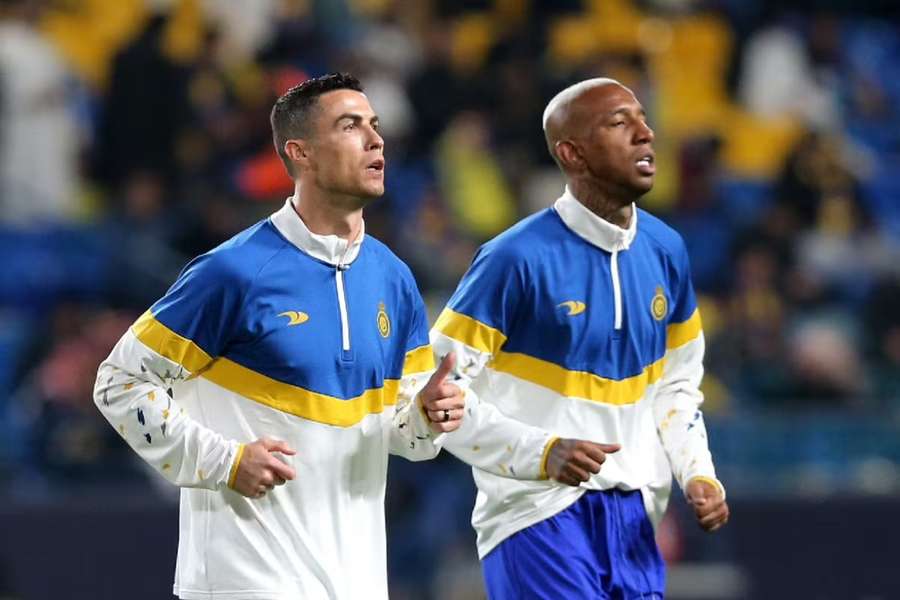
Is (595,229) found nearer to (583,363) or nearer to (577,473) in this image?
(583,363)

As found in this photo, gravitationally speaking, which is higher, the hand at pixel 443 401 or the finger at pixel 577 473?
the hand at pixel 443 401

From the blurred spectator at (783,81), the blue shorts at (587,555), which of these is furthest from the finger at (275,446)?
the blurred spectator at (783,81)

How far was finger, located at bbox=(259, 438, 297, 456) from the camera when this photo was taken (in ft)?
15.7

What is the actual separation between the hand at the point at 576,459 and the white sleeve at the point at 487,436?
0.07 metres

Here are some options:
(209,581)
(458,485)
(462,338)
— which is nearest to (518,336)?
(462,338)

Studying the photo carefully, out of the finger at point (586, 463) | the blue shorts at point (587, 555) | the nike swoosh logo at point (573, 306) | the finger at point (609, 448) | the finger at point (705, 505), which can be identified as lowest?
the blue shorts at point (587, 555)

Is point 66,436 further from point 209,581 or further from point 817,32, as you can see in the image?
point 817,32

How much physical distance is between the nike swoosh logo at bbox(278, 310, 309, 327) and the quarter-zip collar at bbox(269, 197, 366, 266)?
0.19 m

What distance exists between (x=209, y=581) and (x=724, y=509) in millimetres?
1666

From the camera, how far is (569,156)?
5926mm

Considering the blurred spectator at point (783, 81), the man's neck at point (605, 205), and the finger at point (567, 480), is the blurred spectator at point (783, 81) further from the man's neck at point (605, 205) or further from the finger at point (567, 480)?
the finger at point (567, 480)

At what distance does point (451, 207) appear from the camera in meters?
12.0

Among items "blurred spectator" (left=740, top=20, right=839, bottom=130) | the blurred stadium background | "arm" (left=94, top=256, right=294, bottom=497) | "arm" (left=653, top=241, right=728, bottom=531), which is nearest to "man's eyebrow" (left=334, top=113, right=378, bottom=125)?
"arm" (left=94, top=256, right=294, bottom=497)

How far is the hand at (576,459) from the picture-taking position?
5.25 meters
